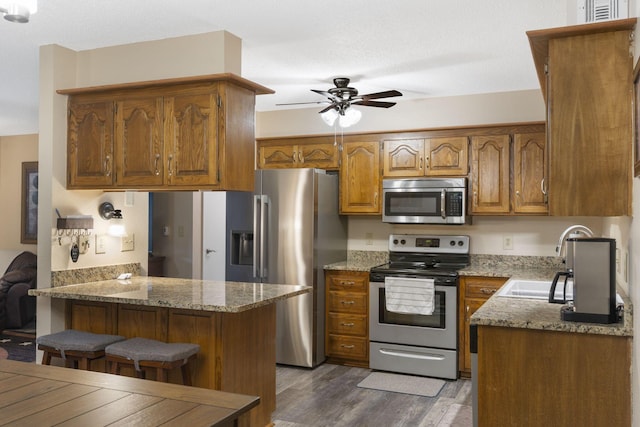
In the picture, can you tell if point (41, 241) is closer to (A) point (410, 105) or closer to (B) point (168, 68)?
(B) point (168, 68)

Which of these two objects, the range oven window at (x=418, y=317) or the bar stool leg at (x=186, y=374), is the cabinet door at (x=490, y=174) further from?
the bar stool leg at (x=186, y=374)

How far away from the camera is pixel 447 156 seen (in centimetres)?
502

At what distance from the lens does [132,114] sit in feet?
11.7

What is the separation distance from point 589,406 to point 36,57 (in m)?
3.94

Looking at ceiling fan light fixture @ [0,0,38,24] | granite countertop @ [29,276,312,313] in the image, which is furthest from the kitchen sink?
ceiling fan light fixture @ [0,0,38,24]

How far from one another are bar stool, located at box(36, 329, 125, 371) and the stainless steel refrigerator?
1913 millimetres

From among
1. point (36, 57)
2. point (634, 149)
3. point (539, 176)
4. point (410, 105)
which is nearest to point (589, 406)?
point (634, 149)

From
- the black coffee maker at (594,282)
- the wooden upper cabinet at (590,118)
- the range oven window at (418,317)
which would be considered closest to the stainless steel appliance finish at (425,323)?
the range oven window at (418,317)

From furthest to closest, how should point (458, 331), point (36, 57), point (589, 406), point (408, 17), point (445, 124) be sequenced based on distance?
point (445, 124) → point (458, 331) → point (36, 57) → point (408, 17) → point (589, 406)

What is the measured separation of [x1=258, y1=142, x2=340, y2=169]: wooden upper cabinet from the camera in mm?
5438

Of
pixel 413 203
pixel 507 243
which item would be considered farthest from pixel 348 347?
pixel 507 243

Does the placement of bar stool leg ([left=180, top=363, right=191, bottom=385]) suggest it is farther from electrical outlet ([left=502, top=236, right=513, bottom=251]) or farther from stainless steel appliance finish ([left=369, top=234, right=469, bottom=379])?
electrical outlet ([left=502, top=236, right=513, bottom=251])

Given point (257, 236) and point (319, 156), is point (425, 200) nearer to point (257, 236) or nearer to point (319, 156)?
point (319, 156)

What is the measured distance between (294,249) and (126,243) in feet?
4.74
